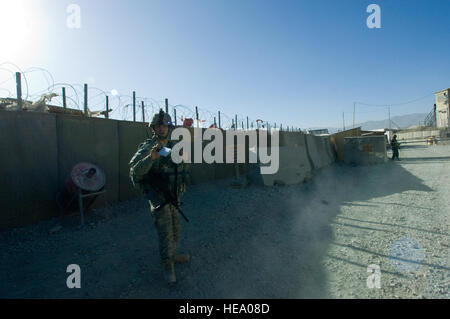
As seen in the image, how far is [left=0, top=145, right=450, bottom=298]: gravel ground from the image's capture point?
8.71ft

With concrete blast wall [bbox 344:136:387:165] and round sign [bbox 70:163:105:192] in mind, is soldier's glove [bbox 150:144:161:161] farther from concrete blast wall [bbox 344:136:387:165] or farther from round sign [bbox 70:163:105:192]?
concrete blast wall [bbox 344:136:387:165]

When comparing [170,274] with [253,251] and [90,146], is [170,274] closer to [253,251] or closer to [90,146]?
[253,251]

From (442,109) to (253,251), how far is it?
57.3 metres

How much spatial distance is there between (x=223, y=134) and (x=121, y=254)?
21.9 feet

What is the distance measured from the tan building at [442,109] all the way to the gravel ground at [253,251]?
166 ft

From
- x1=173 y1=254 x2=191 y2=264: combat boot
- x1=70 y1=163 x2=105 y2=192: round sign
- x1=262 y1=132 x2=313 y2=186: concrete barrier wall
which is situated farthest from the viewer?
x1=262 y1=132 x2=313 y2=186: concrete barrier wall

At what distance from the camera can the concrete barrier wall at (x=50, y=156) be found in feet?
14.0

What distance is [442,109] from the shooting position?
44.0 m

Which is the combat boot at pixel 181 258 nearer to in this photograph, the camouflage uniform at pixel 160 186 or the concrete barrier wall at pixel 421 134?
the camouflage uniform at pixel 160 186

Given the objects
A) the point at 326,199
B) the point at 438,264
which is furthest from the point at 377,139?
the point at 438,264

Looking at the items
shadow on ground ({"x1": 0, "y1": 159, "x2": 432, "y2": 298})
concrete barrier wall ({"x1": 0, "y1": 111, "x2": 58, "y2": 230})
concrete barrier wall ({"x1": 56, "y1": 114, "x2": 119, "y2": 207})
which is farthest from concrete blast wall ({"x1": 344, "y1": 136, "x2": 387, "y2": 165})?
concrete barrier wall ({"x1": 0, "y1": 111, "x2": 58, "y2": 230})

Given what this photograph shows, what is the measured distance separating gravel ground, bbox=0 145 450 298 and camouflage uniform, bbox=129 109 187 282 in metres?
0.43

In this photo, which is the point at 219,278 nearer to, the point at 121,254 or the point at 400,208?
the point at 121,254

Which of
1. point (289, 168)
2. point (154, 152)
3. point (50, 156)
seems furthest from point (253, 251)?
point (289, 168)
